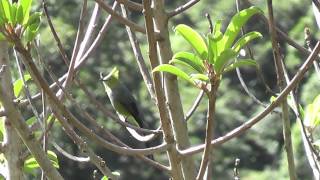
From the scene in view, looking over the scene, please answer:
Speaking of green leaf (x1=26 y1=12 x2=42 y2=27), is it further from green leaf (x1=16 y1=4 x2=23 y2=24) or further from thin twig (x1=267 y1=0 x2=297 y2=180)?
thin twig (x1=267 y1=0 x2=297 y2=180)

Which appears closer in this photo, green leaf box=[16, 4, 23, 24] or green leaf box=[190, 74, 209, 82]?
green leaf box=[190, 74, 209, 82]

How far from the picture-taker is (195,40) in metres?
1.88

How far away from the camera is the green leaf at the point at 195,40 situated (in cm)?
186

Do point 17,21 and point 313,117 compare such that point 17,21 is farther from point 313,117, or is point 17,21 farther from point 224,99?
point 224,99

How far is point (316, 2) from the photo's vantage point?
2.05 meters

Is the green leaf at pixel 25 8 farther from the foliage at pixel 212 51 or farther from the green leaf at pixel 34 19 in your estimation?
the foliage at pixel 212 51

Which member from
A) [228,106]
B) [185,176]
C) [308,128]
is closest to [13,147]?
[185,176]

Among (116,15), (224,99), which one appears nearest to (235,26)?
(116,15)

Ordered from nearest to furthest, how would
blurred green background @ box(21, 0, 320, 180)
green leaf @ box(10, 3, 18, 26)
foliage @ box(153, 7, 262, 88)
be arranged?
1. foliage @ box(153, 7, 262, 88)
2. green leaf @ box(10, 3, 18, 26)
3. blurred green background @ box(21, 0, 320, 180)

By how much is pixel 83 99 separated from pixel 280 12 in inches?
243

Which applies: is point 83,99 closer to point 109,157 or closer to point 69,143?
point 69,143

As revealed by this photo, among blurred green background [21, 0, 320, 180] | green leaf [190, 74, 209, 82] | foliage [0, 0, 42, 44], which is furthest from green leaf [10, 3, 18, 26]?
blurred green background [21, 0, 320, 180]

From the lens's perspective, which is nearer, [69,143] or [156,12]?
[156,12]

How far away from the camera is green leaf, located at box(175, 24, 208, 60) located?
1.86 meters
